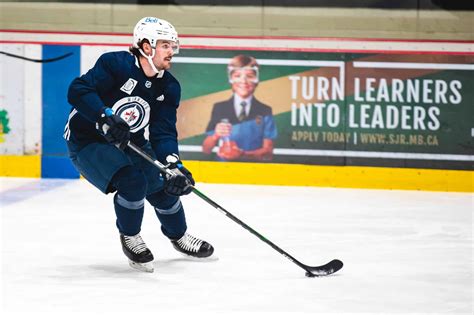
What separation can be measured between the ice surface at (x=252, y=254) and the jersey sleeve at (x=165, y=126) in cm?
49

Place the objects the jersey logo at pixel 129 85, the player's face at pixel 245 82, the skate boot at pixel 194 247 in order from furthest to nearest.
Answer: the player's face at pixel 245 82 < the skate boot at pixel 194 247 < the jersey logo at pixel 129 85

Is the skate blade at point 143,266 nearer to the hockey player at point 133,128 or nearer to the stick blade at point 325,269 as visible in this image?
the hockey player at point 133,128

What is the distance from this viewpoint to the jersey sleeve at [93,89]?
14.0 feet

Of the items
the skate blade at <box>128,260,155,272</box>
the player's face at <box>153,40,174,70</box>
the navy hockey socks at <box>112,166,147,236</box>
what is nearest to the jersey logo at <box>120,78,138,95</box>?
the player's face at <box>153,40,174,70</box>

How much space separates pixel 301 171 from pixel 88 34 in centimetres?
172

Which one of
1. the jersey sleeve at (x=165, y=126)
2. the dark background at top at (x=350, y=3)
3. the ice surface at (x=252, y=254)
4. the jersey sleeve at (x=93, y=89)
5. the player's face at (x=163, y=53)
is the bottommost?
the ice surface at (x=252, y=254)

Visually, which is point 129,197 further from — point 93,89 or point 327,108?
point 327,108

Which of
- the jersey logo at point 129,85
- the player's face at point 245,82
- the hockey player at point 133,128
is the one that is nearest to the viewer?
the hockey player at point 133,128

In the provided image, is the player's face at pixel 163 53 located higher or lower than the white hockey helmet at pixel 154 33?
lower

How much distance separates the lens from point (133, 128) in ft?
14.8

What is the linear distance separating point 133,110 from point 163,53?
0.91 ft

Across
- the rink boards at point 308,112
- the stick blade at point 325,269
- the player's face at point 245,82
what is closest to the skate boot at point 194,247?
the stick blade at point 325,269

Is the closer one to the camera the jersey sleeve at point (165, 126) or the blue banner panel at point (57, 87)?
the jersey sleeve at point (165, 126)

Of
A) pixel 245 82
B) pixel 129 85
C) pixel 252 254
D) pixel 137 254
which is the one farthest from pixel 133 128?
pixel 245 82
